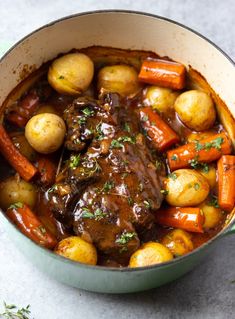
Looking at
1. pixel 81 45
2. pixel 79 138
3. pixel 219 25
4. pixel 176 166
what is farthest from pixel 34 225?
pixel 219 25

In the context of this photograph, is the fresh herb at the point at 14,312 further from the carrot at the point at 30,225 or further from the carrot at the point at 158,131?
the carrot at the point at 158,131

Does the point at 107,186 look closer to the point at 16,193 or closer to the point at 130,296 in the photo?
the point at 16,193

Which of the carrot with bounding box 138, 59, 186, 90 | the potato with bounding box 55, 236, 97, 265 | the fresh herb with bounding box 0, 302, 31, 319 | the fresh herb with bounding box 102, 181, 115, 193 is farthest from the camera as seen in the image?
the carrot with bounding box 138, 59, 186, 90

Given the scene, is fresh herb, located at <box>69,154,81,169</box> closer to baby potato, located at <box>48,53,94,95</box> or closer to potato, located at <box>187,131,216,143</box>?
baby potato, located at <box>48,53,94,95</box>

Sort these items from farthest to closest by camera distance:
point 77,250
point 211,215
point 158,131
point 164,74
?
1. point 164,74
2. point 158,131
3. point 211,215
4. point 77,250

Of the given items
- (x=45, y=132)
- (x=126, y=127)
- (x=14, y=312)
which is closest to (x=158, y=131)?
(x=126, y=127)

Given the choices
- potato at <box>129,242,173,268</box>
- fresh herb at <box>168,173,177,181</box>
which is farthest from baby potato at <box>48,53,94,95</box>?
potato at <box>129,242,173,268</box>

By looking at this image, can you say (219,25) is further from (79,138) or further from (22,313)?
(22,313)
